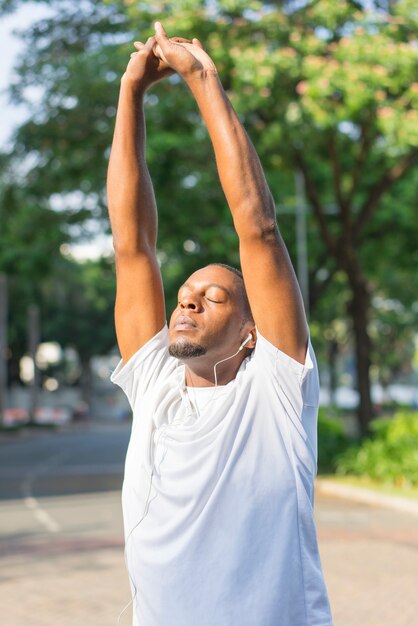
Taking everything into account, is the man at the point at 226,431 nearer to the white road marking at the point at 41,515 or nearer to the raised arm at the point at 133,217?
the raised arm at the point at 133,217

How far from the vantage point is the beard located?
2.64 metres

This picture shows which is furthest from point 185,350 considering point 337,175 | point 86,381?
point 86,381

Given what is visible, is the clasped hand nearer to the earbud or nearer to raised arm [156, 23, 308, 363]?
raised arm [156, 23, 308, 363]

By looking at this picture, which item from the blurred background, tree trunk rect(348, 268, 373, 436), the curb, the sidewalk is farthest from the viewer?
tree trunk rect(348, 268, 373, 436)

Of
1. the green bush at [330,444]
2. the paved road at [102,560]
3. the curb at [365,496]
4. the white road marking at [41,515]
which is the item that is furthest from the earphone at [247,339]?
the green bush at [330,444]

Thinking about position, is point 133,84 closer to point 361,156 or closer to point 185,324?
point 185,324

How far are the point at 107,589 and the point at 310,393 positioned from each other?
6.19 metres

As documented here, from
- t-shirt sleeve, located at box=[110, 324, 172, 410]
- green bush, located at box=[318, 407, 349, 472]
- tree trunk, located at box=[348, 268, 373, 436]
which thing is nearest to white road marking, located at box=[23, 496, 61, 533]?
green bush, located at box=[318, 407, 349, 472]

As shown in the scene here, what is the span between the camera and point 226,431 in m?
2.56

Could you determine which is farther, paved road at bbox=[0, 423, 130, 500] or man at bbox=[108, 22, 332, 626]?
paved road at bbox=[0, 423, 130, 500]

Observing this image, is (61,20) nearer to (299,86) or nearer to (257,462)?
(299,86)

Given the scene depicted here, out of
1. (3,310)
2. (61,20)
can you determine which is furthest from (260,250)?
(3,310)

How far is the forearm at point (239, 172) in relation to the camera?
2.61m

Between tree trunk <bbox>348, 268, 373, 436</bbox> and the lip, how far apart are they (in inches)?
708
